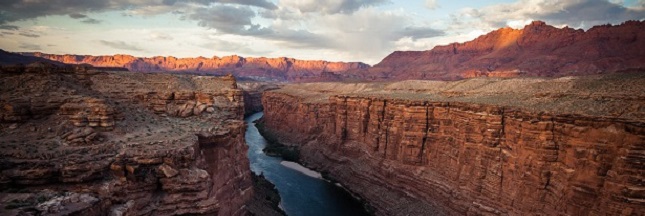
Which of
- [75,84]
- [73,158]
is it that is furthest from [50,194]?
[75,84]

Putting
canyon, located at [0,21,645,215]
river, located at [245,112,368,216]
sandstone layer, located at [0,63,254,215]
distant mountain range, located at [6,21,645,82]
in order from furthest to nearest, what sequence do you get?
distant mountain range, located at [6,21,645,82], river, located at [245,112,368,216], canyon, located at [0,21,645,215], sandstone layer, located at [0,63,254,215]

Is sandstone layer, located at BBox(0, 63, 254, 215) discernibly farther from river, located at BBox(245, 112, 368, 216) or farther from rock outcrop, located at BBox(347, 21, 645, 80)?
rock outcrop, located at BBox(347, 21, 645, 80)

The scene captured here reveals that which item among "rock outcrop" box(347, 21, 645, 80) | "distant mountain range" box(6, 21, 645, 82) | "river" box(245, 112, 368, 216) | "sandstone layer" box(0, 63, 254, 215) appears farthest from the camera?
"rock outcrop" box(347, 21, 645, 80)

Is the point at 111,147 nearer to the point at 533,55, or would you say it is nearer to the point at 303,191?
the point at 303,191

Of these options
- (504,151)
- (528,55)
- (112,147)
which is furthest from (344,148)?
(528,55)

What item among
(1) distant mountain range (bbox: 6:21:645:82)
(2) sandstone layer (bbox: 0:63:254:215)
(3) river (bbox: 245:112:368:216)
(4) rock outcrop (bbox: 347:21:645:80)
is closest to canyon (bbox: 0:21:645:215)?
(2) sandstone layer (bbox: 0:63:254:215)
